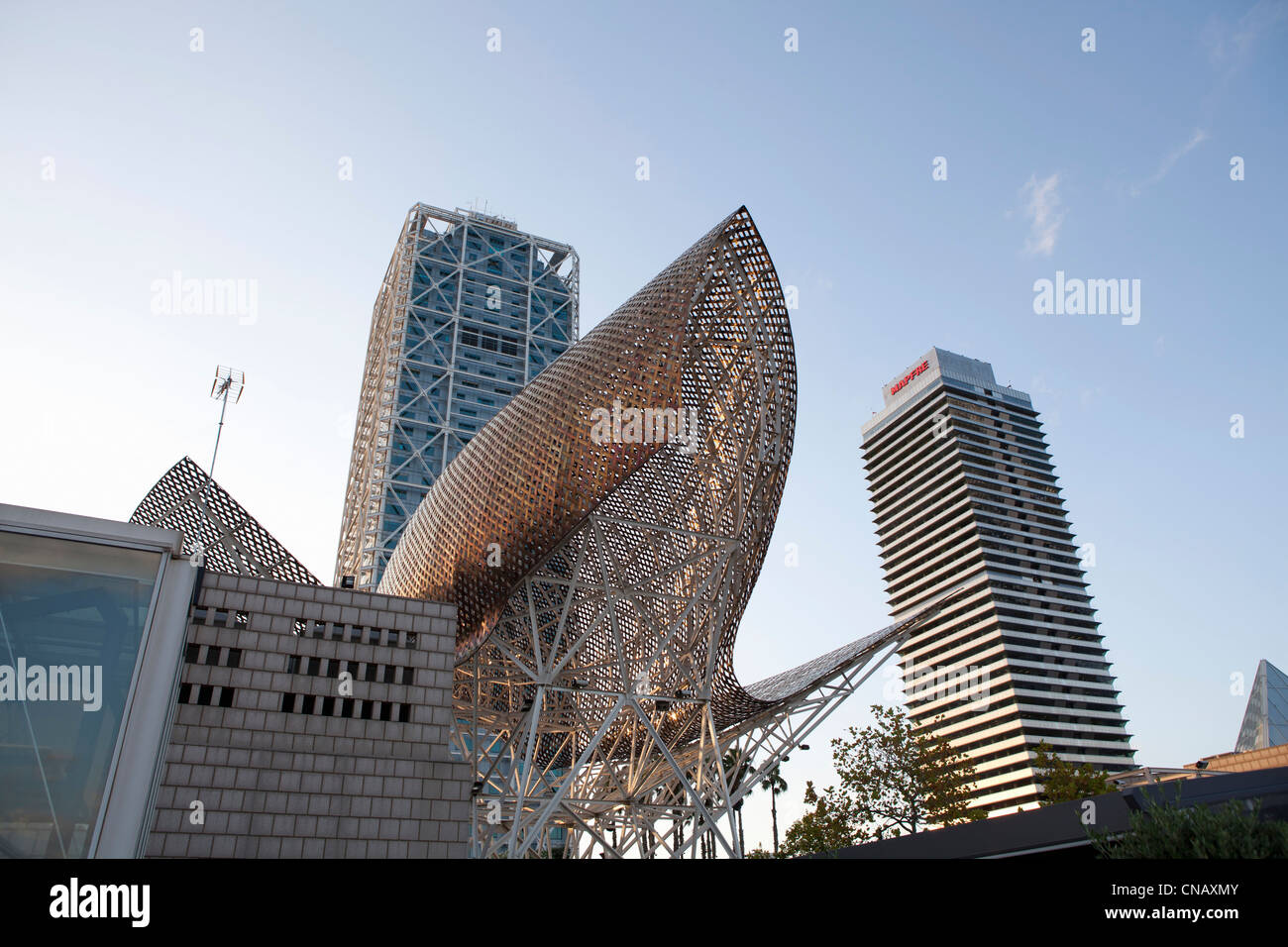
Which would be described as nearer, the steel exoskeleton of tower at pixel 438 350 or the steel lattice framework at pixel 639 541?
the steel lattice framework at pixel 639 541

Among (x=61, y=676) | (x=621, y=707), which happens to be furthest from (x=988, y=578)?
(x=61, y=676)

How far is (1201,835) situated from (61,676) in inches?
659

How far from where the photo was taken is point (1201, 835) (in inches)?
488

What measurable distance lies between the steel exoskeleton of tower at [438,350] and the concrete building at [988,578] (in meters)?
57.6

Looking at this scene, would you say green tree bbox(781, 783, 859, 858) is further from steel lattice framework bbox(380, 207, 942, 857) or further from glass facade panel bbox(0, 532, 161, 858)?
glass facade panel bbox(0, 532, 161, 858)

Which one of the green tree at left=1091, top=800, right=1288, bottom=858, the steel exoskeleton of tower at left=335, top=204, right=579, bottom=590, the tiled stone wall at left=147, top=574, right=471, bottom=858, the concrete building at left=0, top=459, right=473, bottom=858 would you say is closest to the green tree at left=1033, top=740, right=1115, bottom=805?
the green tree at left=1091, top=800, right=1288, bottom=858

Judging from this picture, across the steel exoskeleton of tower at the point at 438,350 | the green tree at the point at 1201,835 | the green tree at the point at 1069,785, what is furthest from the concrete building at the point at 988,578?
the green tree at the point at 1201,835

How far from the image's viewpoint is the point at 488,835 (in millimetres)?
32750

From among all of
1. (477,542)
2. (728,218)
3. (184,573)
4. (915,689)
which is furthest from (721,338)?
(915,689)

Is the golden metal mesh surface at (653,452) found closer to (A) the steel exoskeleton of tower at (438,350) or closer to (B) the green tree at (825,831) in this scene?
(B) the green tree at (825,831)

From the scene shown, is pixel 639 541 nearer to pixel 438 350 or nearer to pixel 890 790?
pixel 890 790

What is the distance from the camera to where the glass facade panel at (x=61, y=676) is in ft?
43.5

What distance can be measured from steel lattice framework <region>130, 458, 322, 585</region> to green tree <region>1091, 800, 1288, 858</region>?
77.3 feet

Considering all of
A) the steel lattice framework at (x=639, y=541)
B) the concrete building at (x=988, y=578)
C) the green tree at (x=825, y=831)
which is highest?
the concrete building at (x=988, y=578)
